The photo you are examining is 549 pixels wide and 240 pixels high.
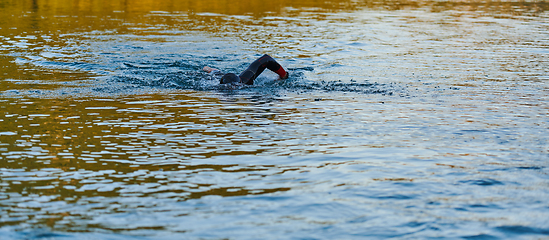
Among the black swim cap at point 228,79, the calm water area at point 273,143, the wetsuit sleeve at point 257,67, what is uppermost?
the wetsuit sleeve at point 257,67

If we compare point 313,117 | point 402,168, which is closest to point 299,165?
point 402,168

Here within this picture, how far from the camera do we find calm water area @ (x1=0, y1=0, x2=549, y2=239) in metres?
5.14

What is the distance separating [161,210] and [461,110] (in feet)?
22.9

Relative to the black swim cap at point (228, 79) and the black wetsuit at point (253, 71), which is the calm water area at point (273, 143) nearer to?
the black swim cap at point (228, 79)

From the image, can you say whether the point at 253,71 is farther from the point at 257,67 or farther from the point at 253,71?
the point at 257,67

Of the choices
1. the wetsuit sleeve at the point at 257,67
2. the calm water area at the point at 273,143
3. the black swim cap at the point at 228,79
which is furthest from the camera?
the black swim cap at the point at 228,79

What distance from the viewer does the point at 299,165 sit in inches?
268

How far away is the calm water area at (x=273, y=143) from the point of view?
5137 millimetres

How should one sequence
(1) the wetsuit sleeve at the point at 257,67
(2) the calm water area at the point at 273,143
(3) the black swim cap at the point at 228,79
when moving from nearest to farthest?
(2) the calm water area at the point at 273,143
(1) the wetsuit sleeve at the point at 257,67
(3) the black swim cap at the point at 228,79

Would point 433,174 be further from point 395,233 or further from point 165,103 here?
point 165,103

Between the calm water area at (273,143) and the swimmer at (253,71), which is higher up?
the swimmer at (253,71)

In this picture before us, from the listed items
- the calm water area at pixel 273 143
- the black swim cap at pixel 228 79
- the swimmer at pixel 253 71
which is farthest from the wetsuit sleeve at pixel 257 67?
the calm water area at pixel 273 143

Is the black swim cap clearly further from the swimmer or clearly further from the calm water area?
the calm water area

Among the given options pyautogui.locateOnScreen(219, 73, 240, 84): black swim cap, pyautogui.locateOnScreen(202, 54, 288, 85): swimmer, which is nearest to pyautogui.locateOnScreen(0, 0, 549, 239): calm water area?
pyautogui.locateOnScreen(219, 73, 240, 84): black swim cap
